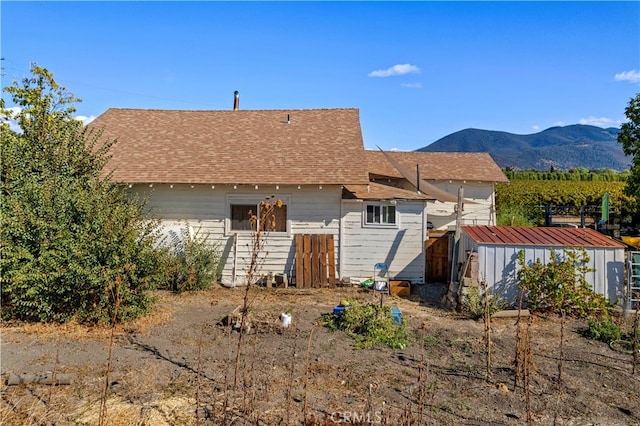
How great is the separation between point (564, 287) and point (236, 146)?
391 inches

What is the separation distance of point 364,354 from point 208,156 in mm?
8477

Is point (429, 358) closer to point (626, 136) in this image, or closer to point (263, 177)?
point (263, 177)

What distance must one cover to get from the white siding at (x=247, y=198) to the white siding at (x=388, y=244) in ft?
1.45

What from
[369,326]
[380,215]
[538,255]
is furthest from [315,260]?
[538,255]

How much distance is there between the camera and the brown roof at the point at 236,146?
461 inches

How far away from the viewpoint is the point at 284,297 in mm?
10516

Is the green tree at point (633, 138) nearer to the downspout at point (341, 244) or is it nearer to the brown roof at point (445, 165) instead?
the brown roof at point (445, 165)

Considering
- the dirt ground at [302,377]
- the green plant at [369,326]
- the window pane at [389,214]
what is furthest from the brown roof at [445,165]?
the dirt ground at [302,377]

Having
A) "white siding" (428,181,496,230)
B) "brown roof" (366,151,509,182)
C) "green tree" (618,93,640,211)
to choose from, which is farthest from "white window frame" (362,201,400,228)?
"white siding" (428,181,496,230)

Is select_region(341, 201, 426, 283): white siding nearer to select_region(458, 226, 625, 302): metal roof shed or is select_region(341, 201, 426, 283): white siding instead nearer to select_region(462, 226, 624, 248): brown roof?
select_region(462, 226, 624, 248): brown roof

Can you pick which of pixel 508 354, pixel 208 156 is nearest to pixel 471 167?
pixel 208 156

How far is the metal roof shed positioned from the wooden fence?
3815mm

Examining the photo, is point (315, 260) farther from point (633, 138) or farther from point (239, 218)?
point (633, 138)

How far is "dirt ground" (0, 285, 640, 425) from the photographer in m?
4.57
